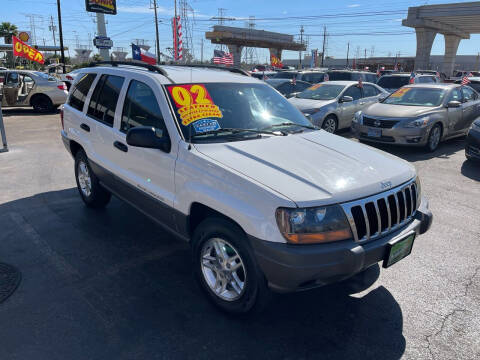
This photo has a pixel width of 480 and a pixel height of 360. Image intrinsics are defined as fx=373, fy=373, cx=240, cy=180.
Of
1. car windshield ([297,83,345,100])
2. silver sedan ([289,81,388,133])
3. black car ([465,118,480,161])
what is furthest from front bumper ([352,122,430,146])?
car windshield ([297,83,345,100])

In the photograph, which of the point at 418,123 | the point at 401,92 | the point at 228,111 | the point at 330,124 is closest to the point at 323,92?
the point at 330,124

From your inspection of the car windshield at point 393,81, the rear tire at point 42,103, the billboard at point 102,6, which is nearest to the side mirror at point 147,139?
the rear tire at point 42,103

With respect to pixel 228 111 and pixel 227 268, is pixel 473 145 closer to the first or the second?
pixel 228 111

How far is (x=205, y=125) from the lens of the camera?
3305mm

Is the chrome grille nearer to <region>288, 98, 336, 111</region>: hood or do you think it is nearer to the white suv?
the white suv

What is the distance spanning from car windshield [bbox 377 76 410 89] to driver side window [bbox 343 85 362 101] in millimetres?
4462

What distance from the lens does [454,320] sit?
3018mm

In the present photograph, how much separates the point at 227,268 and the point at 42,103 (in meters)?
14.9

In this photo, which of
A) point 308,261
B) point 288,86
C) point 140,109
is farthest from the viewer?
point 288,86

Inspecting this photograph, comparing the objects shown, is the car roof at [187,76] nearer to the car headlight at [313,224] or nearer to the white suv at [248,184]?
the white suv at [248,184]

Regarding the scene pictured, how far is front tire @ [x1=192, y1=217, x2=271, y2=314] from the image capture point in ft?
8.82

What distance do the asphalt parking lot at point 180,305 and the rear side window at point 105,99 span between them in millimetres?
1361

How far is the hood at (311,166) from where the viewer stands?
2.57m

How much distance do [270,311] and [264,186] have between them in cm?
118
